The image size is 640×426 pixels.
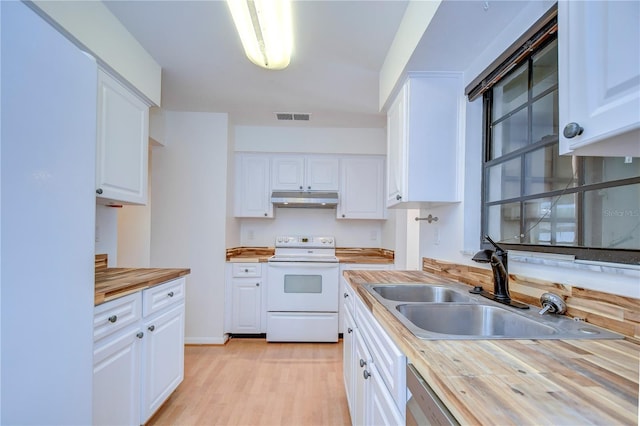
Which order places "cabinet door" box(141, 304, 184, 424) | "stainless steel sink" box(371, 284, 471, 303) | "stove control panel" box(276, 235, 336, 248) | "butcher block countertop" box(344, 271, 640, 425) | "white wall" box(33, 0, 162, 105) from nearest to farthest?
"butcher block countertop" box(344, 271, 640, 425) → "white wall" box(33, 0, 162, 105) → "stainless steel sink" box(371, 284, 471, 303) → "cabinet door" box(141, 304, 184, 424) → "stove control panel" box(276, 235, 336, 248)

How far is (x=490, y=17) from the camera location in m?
1.24

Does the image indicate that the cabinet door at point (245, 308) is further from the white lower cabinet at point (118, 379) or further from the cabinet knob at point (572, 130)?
the cabinet knob at point (572, 130)

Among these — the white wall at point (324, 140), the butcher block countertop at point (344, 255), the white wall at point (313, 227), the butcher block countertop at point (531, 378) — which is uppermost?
the white wall at point (324, 140)

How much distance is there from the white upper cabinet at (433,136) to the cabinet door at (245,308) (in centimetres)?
213

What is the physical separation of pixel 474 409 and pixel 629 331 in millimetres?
665

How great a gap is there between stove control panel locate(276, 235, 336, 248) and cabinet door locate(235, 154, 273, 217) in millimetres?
395

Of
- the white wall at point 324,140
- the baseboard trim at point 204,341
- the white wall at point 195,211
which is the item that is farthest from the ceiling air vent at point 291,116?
the baseboard trim at point 204,341

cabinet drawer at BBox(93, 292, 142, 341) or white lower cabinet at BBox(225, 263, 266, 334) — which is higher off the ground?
cabinet drawer at BBox(93, 292, 142, 341)

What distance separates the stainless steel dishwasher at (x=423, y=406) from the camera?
55 cm

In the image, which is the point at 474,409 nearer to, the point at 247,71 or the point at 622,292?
the point at 622,292

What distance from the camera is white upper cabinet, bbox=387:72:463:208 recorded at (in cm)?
171

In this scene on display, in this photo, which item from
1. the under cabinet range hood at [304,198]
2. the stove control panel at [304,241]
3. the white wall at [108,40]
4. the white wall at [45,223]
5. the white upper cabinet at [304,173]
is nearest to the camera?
the white wall at [45,223]

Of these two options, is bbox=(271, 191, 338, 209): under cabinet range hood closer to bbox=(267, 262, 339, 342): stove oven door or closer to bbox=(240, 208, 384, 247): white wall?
bbox=(240, 208, 384, 247): white wall

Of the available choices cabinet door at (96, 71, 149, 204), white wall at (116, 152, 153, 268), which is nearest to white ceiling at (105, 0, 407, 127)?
cabinet door at (96, 71, 149, 204)
